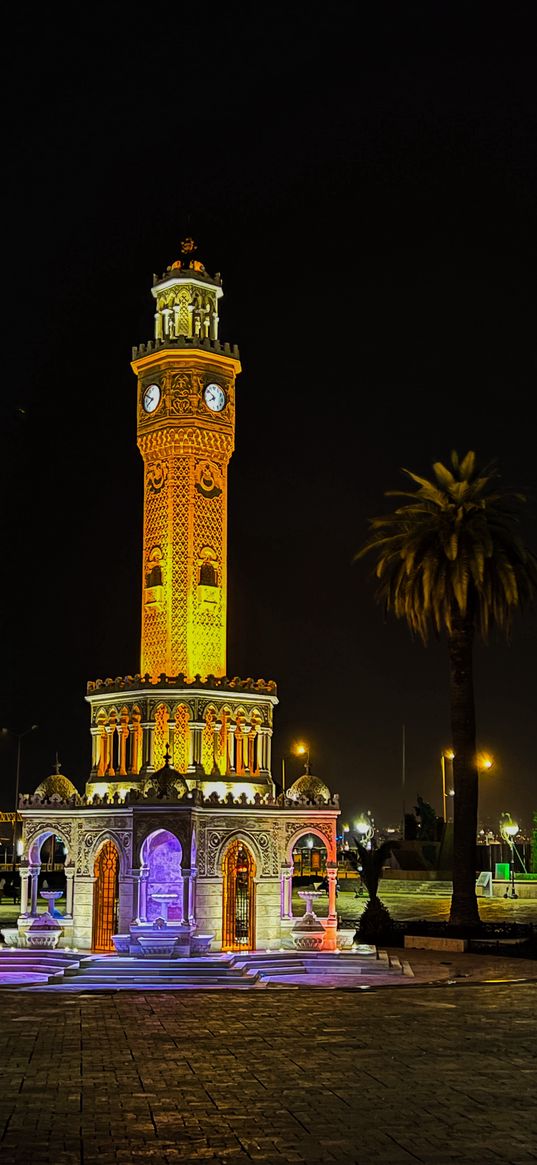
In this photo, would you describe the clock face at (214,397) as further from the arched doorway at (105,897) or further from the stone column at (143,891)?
the stone column at (143,891)

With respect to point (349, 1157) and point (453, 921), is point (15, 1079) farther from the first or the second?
point (453, 921)

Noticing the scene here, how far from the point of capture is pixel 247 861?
31.8m

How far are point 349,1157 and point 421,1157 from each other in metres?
0.63

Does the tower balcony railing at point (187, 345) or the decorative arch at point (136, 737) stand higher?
the tower balcony railing at point (187, 345)

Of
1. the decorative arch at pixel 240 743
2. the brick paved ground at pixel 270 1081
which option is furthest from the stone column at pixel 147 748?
the brick paved ground at pixel 270 1081

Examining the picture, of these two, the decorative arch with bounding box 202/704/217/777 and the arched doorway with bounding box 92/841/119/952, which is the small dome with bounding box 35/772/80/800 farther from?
the decorative arch with bounding box 202/704/217/777

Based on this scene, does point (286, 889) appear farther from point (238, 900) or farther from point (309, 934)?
point (309, 934)

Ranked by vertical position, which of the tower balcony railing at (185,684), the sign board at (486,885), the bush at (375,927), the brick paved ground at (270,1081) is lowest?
the brick paved ground at (270,1081)

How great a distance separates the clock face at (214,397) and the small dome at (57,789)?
10756mm

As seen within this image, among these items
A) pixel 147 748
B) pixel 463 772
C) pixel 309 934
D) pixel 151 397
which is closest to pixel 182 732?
pixel 147 748

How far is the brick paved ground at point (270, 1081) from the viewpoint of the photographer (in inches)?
466

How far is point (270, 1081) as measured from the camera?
15.1m

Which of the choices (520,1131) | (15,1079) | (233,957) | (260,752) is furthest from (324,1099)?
(260,752)

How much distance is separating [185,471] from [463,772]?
11238mm
